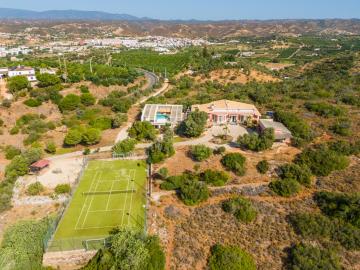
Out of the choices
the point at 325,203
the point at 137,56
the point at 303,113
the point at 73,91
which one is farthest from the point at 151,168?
the point at 137,56

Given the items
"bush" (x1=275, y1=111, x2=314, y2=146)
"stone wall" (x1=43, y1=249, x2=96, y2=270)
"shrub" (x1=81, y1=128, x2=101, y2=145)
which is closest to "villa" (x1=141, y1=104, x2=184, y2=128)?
"shrub" (x1=81, y1=128, x2=101, y2=145)

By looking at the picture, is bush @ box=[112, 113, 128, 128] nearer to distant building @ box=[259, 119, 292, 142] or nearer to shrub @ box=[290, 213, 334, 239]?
distant building @ box=[259, 119, 292, 142]

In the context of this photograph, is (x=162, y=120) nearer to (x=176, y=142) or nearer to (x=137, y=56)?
(x=176, y=142)

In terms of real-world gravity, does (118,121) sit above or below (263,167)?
below

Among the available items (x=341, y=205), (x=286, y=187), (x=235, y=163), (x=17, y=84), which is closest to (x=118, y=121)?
(x=235, y=163)

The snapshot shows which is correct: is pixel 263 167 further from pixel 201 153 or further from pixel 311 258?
pixel 311 258
